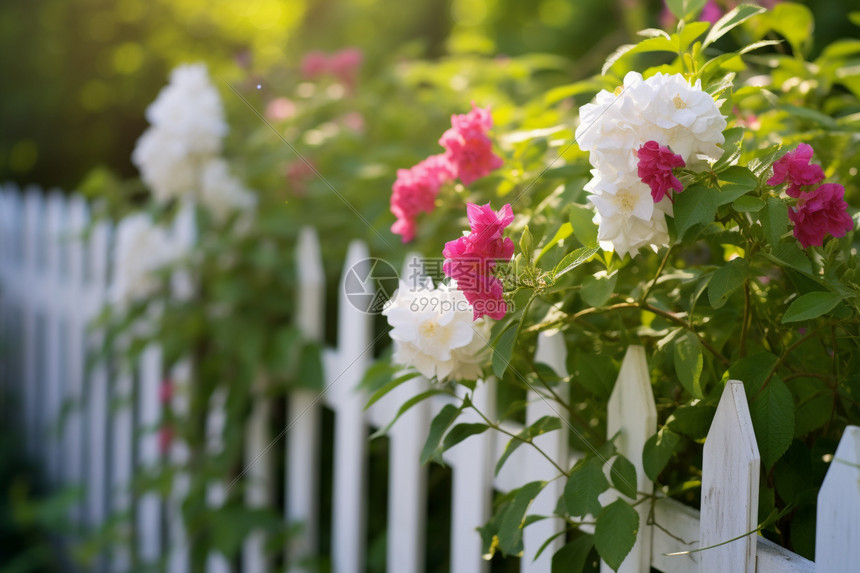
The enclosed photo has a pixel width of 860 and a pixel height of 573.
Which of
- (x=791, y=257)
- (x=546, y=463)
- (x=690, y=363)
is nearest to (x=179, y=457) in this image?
(x=546, y=463)

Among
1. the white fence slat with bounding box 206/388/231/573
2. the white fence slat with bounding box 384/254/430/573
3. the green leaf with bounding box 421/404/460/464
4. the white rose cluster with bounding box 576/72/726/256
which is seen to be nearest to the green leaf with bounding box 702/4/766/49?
the white rose cluster with bounding box 576/72/726/256

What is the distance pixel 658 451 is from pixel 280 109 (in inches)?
63.3

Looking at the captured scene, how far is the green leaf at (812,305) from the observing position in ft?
2.27

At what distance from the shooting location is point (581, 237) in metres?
0.78

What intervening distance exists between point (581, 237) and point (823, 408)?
0.34 m

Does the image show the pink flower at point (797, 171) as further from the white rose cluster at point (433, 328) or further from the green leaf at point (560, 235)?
the white rose cluster at point (433, 328)

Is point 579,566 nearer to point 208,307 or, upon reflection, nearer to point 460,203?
point 460,203

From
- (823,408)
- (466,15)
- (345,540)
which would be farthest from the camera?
(466,15)

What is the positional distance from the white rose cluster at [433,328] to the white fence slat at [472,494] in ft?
0.98

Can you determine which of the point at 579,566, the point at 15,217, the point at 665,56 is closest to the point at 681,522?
the point at 579,566

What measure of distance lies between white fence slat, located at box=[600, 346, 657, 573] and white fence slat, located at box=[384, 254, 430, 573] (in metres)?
0.49

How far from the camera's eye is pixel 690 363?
767 mm

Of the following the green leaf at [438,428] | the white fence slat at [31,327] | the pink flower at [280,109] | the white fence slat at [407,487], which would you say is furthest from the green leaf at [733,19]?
the white fence slat at [31,327]

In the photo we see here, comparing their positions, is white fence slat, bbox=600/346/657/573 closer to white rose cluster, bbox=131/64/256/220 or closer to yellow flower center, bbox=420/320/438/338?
yellow flower center, bbox=420/320/438/338
